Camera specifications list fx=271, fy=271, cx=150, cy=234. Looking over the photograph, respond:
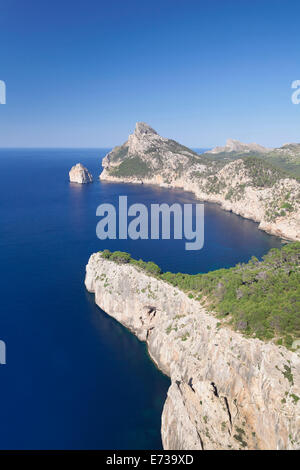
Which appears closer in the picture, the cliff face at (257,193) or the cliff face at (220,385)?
the cliff face at (220,385)

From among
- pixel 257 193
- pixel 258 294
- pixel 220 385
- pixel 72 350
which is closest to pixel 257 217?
pixel 257 193

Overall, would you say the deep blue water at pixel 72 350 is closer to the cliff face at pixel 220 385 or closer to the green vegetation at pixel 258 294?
the cliff face at pixel 220 385

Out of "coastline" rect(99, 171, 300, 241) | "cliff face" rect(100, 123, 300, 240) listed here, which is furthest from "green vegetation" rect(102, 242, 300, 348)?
"cliff face" rect(100, 123, 300, 240)

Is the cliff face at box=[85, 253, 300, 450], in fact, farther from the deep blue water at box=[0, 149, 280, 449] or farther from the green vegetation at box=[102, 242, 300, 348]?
the deep blue water at box=[0, 149, 280, 449]

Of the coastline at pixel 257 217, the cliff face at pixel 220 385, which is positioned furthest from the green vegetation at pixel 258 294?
the coastline at pixel 257 217

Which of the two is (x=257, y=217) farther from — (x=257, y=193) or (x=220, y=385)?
(x=220, y=385)

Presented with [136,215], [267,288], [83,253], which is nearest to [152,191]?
[136,215]

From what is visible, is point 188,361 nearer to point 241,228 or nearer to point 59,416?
point 59,416
